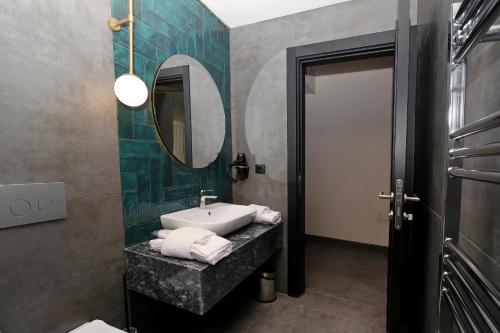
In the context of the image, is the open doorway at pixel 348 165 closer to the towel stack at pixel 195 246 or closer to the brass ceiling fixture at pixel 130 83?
the towel stack at pixel 195 246

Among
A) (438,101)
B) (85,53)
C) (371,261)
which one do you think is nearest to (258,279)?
(371,261)

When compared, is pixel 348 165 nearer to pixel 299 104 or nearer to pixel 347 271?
pixel 347 271

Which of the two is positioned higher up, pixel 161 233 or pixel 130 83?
pixel 130 83

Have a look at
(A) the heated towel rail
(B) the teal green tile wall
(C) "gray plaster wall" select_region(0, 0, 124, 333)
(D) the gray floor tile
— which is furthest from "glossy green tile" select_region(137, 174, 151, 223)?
(D) the gray floor tile

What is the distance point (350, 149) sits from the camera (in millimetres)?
3090

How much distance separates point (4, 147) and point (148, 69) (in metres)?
0.80

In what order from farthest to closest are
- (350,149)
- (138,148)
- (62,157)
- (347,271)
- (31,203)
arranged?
(350,149) < (347,271) < (138,148) < (62,157) < (31,203)

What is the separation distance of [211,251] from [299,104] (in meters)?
1.34

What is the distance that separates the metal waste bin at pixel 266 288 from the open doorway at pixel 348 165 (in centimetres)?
64

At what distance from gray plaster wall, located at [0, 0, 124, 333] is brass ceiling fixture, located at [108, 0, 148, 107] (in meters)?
0.04

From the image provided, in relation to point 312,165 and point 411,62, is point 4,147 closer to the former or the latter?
point 411,62

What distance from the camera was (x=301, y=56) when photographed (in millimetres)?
1933

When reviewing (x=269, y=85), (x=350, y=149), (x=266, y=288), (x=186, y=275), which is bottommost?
(x=266, y=288)

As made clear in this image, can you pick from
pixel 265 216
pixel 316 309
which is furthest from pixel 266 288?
pixel 265 216
